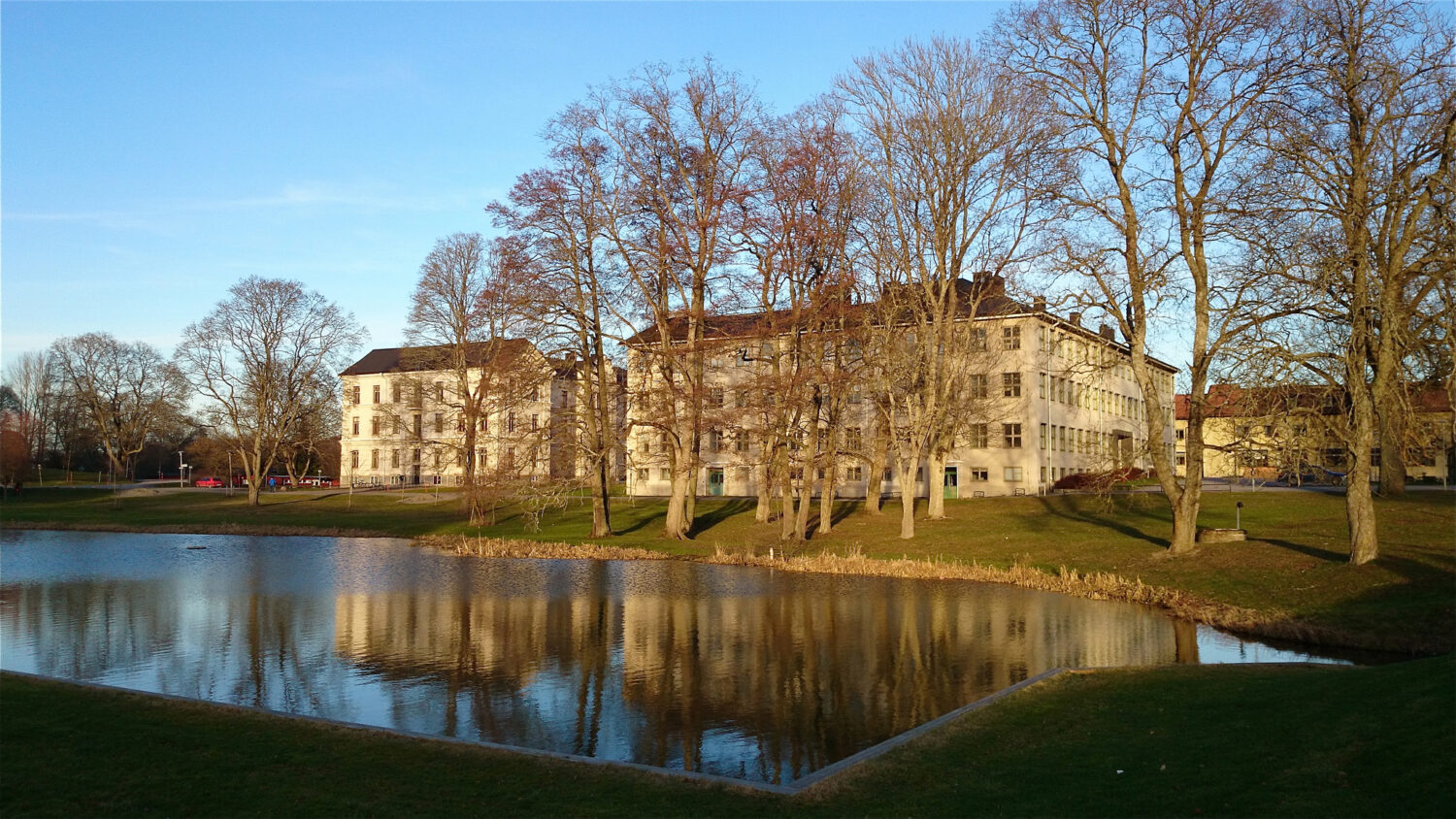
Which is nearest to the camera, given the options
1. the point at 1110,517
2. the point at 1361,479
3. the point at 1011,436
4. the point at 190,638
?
the point at 190,638

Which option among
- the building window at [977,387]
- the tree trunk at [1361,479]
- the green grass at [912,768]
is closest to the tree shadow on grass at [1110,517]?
the building window at [977,387]

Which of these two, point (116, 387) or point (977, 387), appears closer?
point (977, 387)

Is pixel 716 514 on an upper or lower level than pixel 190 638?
upper

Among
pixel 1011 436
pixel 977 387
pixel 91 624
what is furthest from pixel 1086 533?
pixel 91 624

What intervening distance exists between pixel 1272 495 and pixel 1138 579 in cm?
2125

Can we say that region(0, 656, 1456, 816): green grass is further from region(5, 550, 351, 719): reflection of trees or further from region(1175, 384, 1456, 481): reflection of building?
region(1175, 384, 1456, 481): reflection of building

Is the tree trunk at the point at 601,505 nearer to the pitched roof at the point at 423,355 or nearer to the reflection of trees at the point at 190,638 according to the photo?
the pitched roof at the point at 423,355

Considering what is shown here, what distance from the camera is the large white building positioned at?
4041 centimetres

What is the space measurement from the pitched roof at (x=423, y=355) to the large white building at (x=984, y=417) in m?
5.19

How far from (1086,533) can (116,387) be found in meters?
89.2

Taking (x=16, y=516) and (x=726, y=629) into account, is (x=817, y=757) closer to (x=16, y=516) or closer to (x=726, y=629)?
(x=726, y=629)

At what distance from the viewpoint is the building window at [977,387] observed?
51188mm

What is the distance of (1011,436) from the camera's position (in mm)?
60750

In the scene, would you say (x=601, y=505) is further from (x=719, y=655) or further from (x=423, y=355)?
(x=719, y=655)
